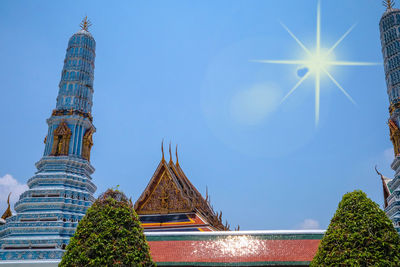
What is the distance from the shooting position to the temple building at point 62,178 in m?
16.8

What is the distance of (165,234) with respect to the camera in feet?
50.8

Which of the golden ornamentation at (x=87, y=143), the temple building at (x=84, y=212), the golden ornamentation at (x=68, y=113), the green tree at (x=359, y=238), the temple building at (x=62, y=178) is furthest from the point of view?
the golden ornamentation at (x=68, y=113)

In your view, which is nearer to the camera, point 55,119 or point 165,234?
point 165,234

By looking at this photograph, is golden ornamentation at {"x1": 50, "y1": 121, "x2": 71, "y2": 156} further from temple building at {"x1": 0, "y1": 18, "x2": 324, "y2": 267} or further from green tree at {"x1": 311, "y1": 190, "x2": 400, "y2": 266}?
green tree at {"x1": 311, "y1": 190, "x2": 400, "y2": 266}

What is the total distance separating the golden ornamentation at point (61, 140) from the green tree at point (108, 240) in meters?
10.5

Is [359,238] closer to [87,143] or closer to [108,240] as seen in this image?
[108,240]

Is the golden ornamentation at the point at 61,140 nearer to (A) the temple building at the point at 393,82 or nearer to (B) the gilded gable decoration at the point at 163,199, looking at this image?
(B) the gilded gable decoration at the point at 163,199

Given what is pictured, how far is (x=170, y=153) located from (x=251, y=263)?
11.7 metres

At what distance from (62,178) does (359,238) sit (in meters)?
13.4

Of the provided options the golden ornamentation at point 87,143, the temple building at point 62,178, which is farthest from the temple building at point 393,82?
the golden ornamentation at point 87,143

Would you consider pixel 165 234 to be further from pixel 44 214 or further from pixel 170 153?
pixel 170 153

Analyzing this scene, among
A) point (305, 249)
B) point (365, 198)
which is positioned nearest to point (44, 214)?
point (305, 249)

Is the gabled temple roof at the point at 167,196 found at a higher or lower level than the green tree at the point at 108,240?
higher

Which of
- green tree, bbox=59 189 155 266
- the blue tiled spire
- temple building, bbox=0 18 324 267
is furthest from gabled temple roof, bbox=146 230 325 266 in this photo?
the blue tiled spire
